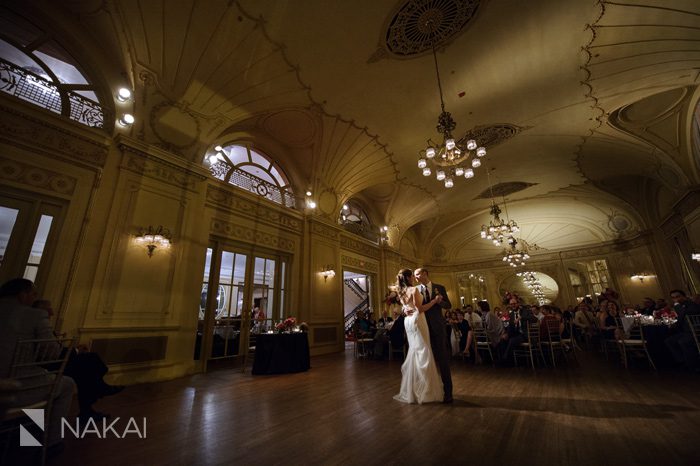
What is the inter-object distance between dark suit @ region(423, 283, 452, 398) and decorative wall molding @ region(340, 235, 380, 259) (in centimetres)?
614

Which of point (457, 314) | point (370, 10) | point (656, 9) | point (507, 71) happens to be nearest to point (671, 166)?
point (656, 9)

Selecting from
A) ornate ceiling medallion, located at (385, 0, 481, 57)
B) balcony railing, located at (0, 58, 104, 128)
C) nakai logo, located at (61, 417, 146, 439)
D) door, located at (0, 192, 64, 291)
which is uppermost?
ornate ceiling medallion, located at (385, 0, 481, 57)

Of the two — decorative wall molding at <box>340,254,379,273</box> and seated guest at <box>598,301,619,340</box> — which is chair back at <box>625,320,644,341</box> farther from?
decorative wall molding at <box>340,254,379,273</box>

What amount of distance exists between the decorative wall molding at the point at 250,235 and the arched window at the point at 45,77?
7.92 ft

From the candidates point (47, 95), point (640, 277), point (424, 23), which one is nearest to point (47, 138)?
point (47, 95)

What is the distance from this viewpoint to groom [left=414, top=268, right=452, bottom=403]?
278 centimetres

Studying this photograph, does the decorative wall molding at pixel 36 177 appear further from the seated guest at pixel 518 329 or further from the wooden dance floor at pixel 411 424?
A: the seated guest at pixel 518 329

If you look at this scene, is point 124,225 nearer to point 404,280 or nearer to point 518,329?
point 404,280

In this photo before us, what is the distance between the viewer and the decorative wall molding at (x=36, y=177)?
11.5 ft

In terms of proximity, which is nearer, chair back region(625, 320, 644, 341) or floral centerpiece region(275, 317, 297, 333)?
chair back region(625, 320, 644, 341)

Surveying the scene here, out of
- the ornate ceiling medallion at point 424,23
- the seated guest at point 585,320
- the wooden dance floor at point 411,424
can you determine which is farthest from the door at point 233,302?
the seated guest at point 585,320

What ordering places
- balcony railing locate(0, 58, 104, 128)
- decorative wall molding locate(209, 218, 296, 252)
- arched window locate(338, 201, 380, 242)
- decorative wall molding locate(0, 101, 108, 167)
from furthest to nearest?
arched window locate(338, 201, 380, 242) → decorative wall molding locate(209, 218, 296, 252) → balcony railing locate(0, 58, 104, 128) → decorative wall molding locate(0, 101, 108, 167)

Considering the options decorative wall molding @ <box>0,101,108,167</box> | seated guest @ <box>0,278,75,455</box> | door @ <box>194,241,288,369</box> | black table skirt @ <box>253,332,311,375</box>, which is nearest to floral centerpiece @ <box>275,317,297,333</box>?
black table skirt @ <box>253,332,311,375</box>

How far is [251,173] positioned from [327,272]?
3.28 meters
